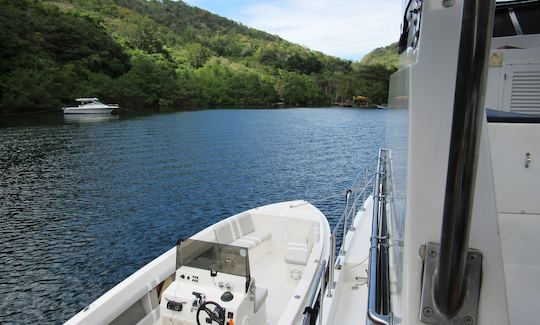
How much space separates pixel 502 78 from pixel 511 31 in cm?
88

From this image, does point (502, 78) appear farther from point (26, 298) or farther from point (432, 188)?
point (26, 298)

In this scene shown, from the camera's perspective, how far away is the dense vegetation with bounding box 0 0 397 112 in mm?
44062

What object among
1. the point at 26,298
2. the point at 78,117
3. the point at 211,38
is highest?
the point at 211,38

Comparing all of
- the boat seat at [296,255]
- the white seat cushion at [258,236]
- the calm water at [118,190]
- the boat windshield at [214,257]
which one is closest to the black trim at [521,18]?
the boat seat at [296,255]

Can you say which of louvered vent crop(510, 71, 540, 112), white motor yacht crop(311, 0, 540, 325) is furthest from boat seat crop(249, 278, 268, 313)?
louvered vent crop(510, 71, 540, 112)

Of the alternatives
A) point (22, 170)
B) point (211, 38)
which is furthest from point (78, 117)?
point (211, 38)

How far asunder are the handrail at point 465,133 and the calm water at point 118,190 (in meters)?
7.65

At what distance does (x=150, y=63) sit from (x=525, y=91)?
6338cm

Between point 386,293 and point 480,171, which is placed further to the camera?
point 386,293

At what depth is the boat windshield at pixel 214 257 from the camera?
344 centimetres

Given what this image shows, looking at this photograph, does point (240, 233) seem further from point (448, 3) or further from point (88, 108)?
point (88, 108)

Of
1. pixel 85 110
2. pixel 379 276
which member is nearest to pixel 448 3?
pixel 379 276

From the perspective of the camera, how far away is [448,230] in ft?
2.37

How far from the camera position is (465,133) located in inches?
26.8
